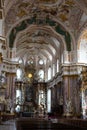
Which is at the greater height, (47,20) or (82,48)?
(47,20)

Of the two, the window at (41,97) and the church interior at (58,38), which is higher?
the church interior at (58,38)

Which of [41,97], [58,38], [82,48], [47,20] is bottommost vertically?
[41,97]

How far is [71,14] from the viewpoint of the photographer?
2936cm

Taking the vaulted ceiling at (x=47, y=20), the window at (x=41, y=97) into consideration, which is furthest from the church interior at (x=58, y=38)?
the window at (x=41, y=97)

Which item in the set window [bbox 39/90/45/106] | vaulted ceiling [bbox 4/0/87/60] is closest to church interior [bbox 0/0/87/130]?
vaulted ceiling [bbox 4/0/87/60]

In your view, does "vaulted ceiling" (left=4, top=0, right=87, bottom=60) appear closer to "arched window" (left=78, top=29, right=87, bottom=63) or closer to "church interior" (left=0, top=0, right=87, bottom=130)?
"church interior" (left=0, top=0, right=87, bottom=130)

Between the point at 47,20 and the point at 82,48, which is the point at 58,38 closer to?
the point at 47,20

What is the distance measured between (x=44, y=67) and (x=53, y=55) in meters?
7.54

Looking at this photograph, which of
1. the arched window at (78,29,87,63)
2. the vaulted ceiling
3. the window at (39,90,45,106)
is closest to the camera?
the vaulted ceiling

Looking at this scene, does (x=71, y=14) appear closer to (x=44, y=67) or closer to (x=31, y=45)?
(x=31, y=45)

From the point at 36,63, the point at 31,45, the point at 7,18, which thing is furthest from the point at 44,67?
the point at 7,18

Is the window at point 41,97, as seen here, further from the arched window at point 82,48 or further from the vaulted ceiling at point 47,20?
the arched window at point 82,48

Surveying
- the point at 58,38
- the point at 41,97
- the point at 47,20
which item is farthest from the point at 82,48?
the point at 41,97

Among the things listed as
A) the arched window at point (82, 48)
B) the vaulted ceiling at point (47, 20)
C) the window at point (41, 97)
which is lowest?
the window at point (41, 97)
